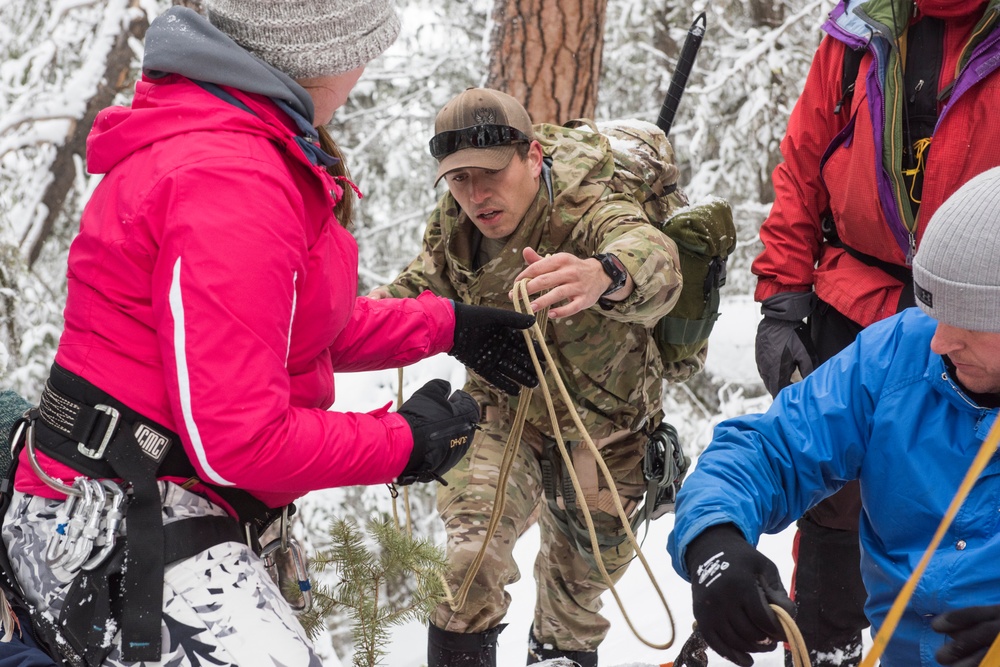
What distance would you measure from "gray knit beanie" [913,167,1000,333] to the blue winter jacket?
0.24 metres

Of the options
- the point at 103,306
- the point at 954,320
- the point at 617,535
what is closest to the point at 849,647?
the point at 617,535

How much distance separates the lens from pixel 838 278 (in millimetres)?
→ 3377

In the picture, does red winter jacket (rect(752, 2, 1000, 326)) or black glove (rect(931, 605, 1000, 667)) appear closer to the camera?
black glove (rect(931, 605, 1000, 667))

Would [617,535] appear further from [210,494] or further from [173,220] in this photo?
[173,220]

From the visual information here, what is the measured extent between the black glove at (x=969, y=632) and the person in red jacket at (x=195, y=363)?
1165mm

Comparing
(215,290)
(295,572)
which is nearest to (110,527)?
(215,290)

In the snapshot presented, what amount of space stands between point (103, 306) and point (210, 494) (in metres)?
0.47

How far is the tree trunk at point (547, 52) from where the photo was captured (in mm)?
5773

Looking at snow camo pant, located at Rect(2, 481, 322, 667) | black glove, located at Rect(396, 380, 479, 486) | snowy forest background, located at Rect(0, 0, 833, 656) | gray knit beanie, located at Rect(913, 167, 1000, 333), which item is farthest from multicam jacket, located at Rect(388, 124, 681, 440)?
Answer: snowy forest background, located at Rect(0, 0, 833, 656)

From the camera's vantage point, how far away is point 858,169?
3217 millimetres

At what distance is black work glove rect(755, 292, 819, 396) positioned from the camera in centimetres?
342

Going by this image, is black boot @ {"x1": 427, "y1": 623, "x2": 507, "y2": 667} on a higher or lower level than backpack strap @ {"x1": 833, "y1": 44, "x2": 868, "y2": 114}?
lower

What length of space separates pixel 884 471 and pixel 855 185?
131 centimetres

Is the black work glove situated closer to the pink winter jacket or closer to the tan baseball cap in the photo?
the tan baseball cap
